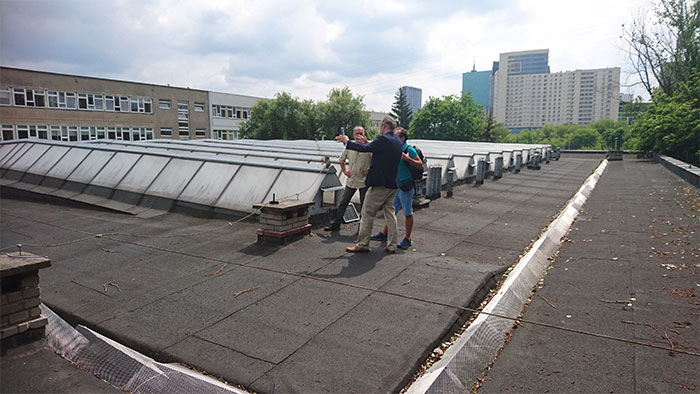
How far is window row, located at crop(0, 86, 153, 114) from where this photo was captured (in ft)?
134

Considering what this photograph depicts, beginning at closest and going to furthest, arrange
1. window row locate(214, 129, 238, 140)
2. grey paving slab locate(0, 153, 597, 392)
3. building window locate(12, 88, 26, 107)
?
grey paving slab locate(0, 153, 597, 392)
building window locate(12, 88, 26, 107)
window row locate(214, 129, 238, 140)

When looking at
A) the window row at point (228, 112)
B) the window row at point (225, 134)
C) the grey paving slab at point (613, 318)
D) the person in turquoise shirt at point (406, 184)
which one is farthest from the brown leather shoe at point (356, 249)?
the window row at point (228, 112)

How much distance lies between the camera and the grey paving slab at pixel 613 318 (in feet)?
10.6

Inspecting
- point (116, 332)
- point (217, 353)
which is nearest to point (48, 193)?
point (116, 332)

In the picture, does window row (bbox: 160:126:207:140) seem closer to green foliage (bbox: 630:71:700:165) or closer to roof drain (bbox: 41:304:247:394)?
green foliage (bbox: 630:71:700:165)

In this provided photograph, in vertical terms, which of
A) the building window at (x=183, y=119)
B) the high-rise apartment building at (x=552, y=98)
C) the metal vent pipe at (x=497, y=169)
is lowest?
the metal vent pipe at (x=497, y=169)

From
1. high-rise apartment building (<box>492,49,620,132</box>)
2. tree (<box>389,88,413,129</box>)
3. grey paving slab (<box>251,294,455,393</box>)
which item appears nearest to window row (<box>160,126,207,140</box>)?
tree (<box>389,88,413,129</box>)

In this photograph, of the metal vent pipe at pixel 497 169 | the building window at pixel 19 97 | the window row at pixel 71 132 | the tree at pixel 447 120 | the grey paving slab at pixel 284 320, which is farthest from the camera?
the tree at pixel 447 120

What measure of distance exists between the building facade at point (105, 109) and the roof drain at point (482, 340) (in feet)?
163

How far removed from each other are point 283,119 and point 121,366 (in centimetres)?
5228

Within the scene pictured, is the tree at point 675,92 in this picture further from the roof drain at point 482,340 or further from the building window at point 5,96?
the building window at point 5,96

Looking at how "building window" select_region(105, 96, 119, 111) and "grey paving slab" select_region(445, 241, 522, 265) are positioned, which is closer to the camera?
"grey paving slab" select_region(445, 241, 522, 265)

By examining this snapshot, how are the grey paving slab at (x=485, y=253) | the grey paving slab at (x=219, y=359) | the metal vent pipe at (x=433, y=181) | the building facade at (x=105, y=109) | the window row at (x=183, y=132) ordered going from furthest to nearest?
the window row at (x=183, y=132) < the building facade at (x=105, y=109) < the metal vent pipe at (x=433, y=181) < the grey paving slab at (x=485, y=253) < the grey paving slab at (x=219, y=359)

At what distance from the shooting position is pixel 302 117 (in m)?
54.5
